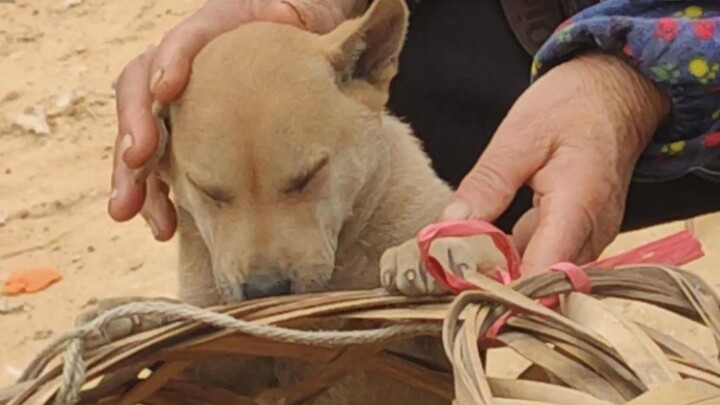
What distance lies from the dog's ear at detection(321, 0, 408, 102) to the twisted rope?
18.5 inches

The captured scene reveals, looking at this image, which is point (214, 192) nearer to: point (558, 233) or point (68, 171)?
point (558, 233)

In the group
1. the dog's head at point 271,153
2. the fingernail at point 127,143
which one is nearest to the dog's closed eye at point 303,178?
the dog's head at point 271,153

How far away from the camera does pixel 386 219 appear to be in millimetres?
1922

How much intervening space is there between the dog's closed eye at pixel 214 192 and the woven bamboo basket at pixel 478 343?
0.66 feet

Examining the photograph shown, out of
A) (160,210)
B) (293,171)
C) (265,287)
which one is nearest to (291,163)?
(293,171)

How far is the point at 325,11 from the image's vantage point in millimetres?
2193

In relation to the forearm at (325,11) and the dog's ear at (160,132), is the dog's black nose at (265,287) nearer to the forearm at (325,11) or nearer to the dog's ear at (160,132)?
the dog's ear at (160,132)

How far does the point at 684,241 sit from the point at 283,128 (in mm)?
513

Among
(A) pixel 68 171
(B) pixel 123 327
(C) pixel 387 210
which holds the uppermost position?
(B) pixel 123 327

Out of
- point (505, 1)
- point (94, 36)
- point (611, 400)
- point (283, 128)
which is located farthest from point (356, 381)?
point (94, 36)

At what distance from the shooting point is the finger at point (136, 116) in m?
1.80

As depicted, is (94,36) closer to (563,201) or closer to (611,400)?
(563,201)

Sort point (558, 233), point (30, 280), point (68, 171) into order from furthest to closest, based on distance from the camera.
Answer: point (68, 171), point (30, 280), point (558, 233)

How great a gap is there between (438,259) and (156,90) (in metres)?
0.48
